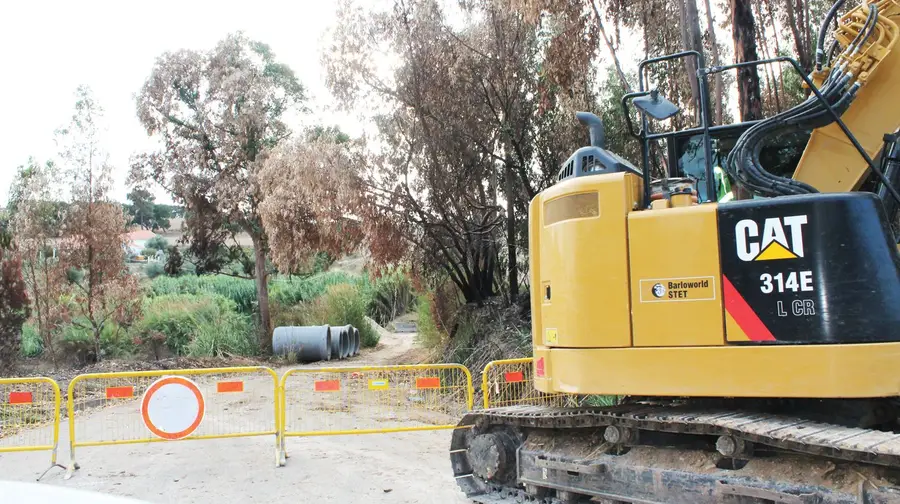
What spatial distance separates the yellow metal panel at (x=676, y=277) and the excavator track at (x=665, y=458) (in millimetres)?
562

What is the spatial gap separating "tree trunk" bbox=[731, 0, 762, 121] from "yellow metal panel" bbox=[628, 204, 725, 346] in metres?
6.70

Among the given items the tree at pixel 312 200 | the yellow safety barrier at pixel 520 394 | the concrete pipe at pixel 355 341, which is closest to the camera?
Result: the yellow safety barrier at pixel 520 394

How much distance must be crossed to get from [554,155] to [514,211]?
1475mm

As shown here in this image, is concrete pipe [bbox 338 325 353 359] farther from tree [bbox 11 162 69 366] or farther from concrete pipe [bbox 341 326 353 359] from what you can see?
tree [bbox 11 162 69 366]

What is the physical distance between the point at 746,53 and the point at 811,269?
23.9 ft

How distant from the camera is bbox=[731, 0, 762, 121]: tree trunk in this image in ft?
34.7

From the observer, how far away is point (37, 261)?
16641mm

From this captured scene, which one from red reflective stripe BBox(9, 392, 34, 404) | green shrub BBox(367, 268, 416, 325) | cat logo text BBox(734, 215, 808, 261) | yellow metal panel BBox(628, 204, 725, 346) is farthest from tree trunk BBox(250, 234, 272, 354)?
cat logo text BBox(734, 215, 808, 261)

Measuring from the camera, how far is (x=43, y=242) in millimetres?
16531

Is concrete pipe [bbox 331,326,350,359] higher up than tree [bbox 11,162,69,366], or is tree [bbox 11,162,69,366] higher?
tree [bbox 11,162,69,366]

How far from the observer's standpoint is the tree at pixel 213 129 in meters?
20.6

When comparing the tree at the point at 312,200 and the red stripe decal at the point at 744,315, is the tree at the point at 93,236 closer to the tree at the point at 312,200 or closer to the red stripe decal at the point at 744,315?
the tree at the point at 312,200

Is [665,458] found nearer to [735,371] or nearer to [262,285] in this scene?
[735,371]

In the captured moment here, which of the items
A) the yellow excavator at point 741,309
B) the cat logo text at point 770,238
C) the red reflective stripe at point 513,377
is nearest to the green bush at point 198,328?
the red reflective stripe at point 513,377
